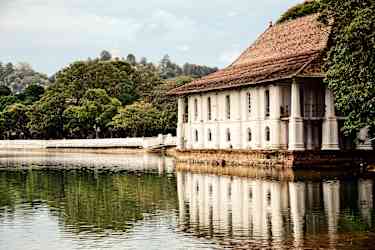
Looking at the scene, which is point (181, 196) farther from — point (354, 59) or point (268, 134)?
point (268, 134)

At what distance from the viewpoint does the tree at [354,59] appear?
38.3 metres

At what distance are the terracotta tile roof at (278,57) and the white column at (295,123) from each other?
1.61 m

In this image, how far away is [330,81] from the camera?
4259 centimetres

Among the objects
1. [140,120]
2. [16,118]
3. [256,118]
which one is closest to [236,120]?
[256,118]

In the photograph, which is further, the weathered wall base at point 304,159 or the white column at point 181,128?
the white column at point 181,128

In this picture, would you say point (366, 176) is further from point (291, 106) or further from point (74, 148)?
point (74, 148)

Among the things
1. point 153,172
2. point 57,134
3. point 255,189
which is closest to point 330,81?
point 255,189

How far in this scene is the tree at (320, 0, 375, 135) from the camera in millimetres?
38344

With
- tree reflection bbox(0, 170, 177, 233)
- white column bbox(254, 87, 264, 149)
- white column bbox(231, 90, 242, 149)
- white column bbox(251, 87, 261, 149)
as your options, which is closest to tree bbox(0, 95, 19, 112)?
white column bbox(231, 90, 242, 149)

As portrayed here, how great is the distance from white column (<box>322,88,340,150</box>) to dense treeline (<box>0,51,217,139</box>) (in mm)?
53598

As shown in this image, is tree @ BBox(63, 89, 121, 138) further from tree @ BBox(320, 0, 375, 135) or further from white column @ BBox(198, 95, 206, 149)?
tree @ BBox(320, 0, 375, 135)

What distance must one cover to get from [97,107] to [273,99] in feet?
223

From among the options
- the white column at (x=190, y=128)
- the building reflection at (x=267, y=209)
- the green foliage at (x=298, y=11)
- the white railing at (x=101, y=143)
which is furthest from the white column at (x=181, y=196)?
the white railing at (x=101, y=143)

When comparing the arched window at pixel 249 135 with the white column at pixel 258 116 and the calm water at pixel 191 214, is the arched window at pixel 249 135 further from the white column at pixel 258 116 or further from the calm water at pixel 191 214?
the calm water at pixel 191 214
